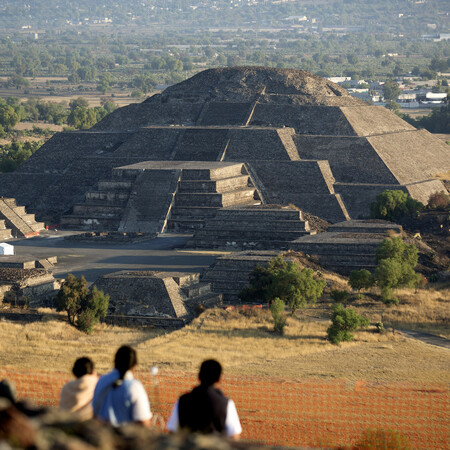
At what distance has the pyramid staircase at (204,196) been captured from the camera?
50094 mm

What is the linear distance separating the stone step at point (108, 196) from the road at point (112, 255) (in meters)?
3.57

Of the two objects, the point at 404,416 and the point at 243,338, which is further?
the point at 243,338

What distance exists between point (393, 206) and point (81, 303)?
22.4 m

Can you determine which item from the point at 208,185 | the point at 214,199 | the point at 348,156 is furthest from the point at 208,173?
the point at 348,156

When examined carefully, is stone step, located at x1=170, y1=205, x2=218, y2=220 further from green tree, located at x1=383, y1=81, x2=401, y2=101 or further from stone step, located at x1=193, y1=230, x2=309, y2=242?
green tree, located at x1=383, y1=81, x2=401, y2=101

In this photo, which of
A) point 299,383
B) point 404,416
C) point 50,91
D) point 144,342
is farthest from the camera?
point 50,91

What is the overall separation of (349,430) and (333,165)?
3916cm

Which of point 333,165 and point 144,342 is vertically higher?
point 333,165

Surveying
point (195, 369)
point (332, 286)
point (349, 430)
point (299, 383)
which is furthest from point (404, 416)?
point (332, 286)

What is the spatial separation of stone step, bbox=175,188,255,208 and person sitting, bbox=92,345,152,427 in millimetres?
40766

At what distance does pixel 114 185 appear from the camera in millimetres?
53469

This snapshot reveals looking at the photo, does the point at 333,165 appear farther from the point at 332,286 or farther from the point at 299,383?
the point at 299,383

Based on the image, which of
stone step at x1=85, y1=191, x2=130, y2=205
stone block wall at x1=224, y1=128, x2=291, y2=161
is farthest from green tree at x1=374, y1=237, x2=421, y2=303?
stone step at x1=85, y1=191, x2=130, y2=205

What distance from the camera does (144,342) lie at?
88.4 ft
